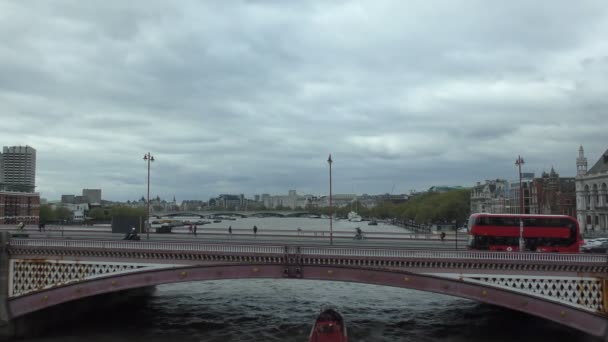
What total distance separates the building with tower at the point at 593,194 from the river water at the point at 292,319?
55343 millimetres

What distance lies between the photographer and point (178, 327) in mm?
38219

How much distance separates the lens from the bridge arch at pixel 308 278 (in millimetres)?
29688

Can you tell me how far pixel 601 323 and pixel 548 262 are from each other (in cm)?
415

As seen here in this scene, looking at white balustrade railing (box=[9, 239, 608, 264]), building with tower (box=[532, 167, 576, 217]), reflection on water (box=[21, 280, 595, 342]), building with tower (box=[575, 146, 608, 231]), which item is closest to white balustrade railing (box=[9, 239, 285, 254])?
white balustrade railing (box=[9, 239, 608, 264])

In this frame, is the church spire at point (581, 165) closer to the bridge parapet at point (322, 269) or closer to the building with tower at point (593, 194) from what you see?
the building with tower at point (593, 194)

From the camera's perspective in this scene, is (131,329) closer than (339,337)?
No

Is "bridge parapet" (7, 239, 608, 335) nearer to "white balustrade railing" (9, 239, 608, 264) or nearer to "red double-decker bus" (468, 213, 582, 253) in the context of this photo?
"white balustrade railing" (9, 239, 608, 264)

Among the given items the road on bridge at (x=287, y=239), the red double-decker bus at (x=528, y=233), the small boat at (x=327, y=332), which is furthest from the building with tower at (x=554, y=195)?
the small boat at (x=327, y=332)

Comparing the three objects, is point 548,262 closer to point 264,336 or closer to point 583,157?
point 264,336

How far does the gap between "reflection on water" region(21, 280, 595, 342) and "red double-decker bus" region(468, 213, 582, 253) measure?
5.71m

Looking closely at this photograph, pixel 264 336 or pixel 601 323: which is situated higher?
pixel 601 323

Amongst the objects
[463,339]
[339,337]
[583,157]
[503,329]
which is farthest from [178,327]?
[583,157]

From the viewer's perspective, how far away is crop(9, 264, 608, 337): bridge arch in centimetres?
2969

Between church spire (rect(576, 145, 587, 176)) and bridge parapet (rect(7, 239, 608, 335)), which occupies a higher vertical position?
church spire (rect(576, 145, 587, 176))
